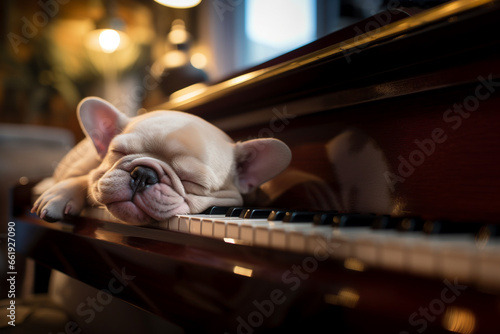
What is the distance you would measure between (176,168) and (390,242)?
2.20ft

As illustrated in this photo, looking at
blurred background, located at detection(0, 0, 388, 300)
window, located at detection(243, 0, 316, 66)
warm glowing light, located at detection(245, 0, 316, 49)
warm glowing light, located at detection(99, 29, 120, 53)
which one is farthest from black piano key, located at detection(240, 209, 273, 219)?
warm glowing light, located at detection(99, 29, 120, 53)

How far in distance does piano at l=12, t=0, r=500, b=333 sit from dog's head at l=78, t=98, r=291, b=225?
2.6 inches

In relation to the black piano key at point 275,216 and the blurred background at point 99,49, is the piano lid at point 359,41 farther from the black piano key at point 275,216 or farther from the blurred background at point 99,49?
the blurred background at point 99,49

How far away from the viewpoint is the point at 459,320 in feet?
1.12

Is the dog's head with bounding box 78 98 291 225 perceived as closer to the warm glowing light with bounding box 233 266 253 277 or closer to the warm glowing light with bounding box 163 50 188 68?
the warm glowing light with bounding box 233 266 253 277

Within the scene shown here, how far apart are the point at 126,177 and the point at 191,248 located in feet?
1.18

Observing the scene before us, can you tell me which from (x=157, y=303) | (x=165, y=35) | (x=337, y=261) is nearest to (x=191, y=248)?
(x=157, y=303)

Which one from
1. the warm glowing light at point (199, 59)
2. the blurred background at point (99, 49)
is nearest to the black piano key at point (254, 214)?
the blurred background at point (99, 49)

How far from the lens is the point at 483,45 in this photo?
2.06 feet

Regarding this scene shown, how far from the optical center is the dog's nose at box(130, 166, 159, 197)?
0.92m

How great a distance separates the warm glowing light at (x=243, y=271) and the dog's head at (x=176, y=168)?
1.27 feet

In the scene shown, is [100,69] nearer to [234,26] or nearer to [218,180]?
[234,26]

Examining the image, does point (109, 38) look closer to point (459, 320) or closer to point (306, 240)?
point (306, 240)

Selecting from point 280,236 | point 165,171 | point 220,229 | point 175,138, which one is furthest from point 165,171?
point 280,236
